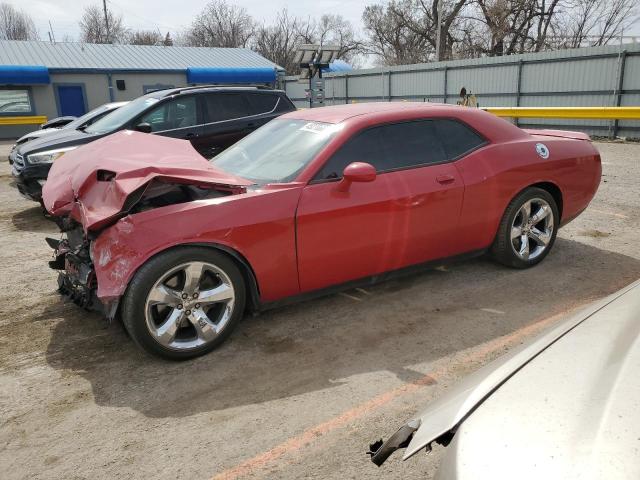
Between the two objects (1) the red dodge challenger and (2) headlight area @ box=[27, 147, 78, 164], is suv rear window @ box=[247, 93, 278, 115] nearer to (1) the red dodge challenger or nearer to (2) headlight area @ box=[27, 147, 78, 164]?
(2) headlight area @ box=[27, 147, 78, 164]

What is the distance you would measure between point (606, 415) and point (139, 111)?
771 cm

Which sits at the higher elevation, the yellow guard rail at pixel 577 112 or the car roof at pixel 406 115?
the car roof at pixel 406 115

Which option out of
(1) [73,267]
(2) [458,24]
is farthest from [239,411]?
(2) [458,24]

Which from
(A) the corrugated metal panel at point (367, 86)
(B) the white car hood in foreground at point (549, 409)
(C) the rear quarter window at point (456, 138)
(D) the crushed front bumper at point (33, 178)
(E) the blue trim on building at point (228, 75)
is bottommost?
(D) the crushed front bumper at point (33, 178)

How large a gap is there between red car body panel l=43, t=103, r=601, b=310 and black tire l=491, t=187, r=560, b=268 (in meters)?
0.09

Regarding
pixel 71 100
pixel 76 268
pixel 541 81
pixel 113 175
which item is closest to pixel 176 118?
pixel 113 175

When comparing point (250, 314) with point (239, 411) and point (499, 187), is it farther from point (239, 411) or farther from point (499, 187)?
point (499, 187)

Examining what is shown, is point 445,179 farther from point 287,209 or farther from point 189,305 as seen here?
point 189,305

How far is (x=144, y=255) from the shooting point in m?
3.19

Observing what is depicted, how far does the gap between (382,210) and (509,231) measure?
147 centimetres

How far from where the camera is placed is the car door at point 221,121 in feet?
26.3

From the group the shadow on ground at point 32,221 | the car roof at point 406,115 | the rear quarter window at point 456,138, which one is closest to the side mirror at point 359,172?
the car roof at point 406,115

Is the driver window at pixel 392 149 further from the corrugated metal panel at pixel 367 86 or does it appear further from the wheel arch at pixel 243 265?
the corrugated metal panel at pixel 367 86

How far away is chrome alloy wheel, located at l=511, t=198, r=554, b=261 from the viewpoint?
4820mm
